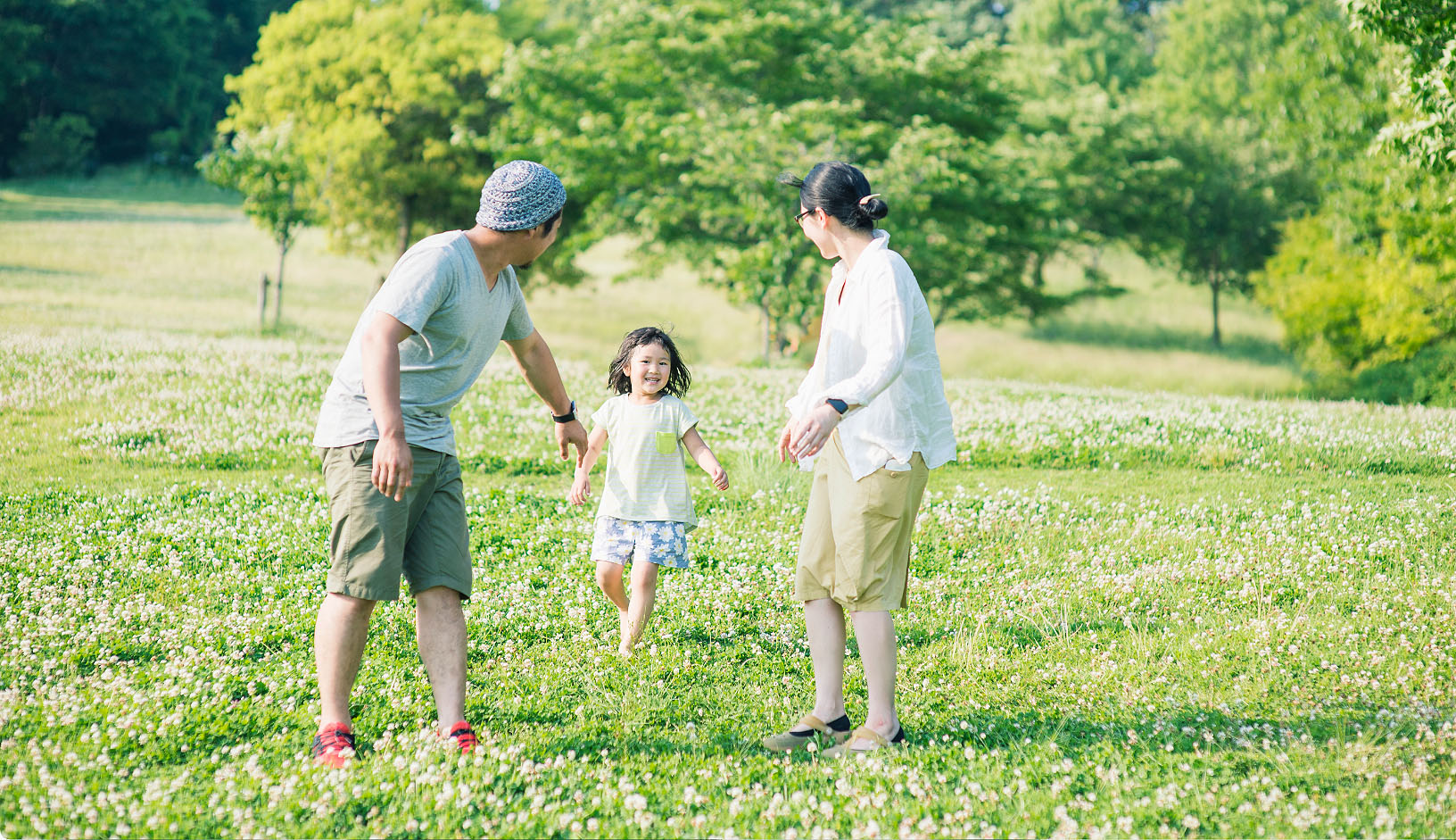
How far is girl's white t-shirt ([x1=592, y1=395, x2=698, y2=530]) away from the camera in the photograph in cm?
589

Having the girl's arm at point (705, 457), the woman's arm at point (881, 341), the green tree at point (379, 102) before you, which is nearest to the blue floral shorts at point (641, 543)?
the girl's arm at point (705, 457)

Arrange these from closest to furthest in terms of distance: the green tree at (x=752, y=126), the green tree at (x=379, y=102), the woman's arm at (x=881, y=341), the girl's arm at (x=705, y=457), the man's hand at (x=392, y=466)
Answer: the man's hand at (x=392, y=466) < the woman's arm at (x=881, y=341) < the girl's arm at (x=705, y=457) < the green tree at (x=752, y=126) < the green tree at (x=379, y=102)

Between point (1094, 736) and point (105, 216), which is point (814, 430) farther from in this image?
point (105, 216)

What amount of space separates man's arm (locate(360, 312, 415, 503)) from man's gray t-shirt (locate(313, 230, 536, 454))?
91 millimetres

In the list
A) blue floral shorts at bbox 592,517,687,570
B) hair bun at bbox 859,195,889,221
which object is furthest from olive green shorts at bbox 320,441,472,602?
hair bun at bbox 859,195,889,221

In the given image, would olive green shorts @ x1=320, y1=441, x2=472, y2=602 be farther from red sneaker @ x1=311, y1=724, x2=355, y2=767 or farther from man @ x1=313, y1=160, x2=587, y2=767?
red sneaker @ x1=311, y1=724, x2=355, y2=767

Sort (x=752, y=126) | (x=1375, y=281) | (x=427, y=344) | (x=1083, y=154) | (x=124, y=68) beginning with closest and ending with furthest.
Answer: (x=427, y=344)
(x=752, y=126)
(x=1375, y=281)
(x=124, y=68)
(x=1083, y=154)

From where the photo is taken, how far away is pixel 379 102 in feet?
101

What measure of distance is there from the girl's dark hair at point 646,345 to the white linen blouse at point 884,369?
1.57 meters

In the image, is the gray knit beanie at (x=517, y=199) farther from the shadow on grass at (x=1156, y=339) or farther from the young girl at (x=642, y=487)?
the shadow on grass at (x=1156, y=339)

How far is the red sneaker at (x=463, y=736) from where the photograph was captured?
446cm

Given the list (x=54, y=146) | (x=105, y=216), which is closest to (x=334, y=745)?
(x=54, y=146)

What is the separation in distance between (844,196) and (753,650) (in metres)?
2.67

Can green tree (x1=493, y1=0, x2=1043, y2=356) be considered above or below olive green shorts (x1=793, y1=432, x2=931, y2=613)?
above
